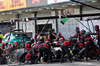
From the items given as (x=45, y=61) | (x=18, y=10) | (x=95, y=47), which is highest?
(x=18, y=10)

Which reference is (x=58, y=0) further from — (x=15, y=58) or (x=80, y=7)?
(x=15, y=58)

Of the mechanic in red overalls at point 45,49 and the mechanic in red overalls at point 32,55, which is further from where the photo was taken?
the mechanic in red overalls at point 32,55

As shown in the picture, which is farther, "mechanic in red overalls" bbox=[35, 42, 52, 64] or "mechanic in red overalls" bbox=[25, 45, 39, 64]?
"mechanic in red overalls" bbox=[25, 45, 39, 64]

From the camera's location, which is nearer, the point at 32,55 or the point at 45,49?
the point at 45,49

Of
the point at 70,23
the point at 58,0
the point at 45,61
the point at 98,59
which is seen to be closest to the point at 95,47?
the point at 98,59

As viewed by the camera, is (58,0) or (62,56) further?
(58,0)

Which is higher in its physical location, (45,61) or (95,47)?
(95,47)

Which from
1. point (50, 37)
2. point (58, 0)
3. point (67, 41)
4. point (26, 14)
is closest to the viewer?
point (67, 41)

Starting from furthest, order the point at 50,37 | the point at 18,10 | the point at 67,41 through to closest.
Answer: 1. the point at 18,10
2. the point at 50,37
3. the point at 67,41

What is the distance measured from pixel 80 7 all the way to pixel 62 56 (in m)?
7.87

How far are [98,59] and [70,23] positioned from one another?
7844mm

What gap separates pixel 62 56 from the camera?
43.9ft

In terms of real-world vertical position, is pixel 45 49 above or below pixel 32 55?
above

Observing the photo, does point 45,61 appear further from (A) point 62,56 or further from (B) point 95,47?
(B) point 95,47
